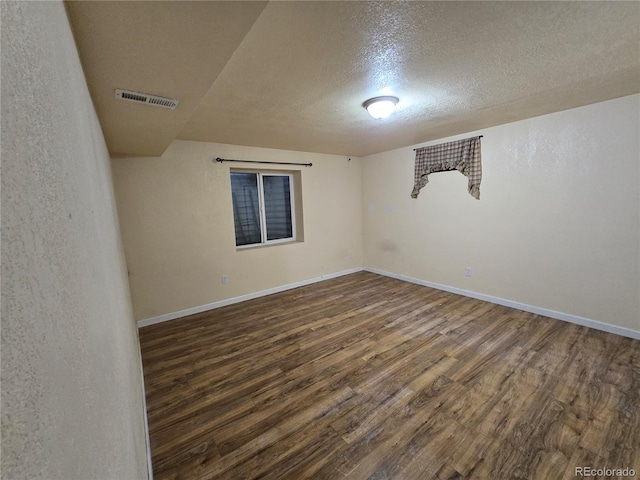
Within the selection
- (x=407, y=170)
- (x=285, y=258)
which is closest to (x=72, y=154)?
(x=285, y=258)

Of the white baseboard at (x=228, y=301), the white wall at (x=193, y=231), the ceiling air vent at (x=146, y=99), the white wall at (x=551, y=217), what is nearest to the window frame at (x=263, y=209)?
the white wall at (x=193, y=231)

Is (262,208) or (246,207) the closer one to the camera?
(246,207)

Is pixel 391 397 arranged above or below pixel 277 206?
below

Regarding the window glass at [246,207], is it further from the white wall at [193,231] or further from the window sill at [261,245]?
the white wall at [193,231]

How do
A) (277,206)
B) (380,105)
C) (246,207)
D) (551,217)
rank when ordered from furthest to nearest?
(277,206)
(246,207)
(551,217)
(380,105)

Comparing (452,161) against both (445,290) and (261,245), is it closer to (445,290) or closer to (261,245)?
(445,290)

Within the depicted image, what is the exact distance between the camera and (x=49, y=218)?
1.34 ft

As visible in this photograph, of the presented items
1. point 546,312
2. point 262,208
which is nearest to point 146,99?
point 262,208

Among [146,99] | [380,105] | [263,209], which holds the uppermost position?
[380,105]

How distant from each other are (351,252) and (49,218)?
4.81 metres

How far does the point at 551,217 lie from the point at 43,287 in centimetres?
386

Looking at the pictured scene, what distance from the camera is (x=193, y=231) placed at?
3385 mm

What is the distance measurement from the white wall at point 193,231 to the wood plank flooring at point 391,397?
52cm

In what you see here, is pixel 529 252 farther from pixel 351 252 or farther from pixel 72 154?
pixel 72 154
